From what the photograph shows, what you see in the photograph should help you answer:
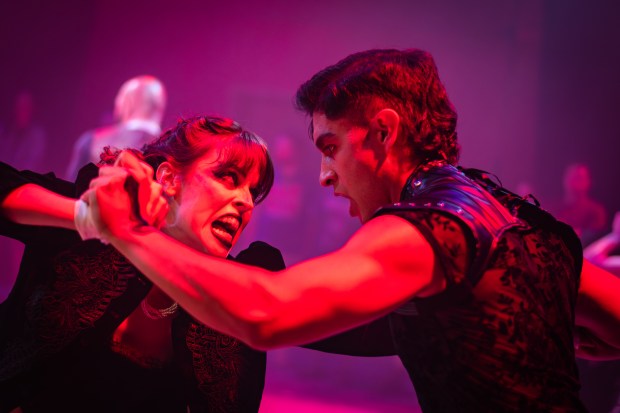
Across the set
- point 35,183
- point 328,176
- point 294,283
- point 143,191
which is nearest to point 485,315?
point 294,283

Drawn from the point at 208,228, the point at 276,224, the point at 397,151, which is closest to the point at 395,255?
the point at 397,151

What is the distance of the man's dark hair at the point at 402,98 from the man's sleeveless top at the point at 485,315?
208mm

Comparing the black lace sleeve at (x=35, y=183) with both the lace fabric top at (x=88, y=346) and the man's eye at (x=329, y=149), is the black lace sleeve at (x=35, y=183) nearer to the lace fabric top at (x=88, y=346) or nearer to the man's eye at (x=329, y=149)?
the lace fabric top at (x=88, y=346)

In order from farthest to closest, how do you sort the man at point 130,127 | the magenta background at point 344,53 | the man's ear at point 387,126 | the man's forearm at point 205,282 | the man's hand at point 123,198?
the magenta background at point 344,53 < the man at point 130,127 < the man's ear at point 387,126 < the man's hand at point 123,198 < the man's forearm at point 205,282

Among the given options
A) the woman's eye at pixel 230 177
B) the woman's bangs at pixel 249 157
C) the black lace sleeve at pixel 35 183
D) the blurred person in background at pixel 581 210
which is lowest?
the blurred person in background at pixel 581 210

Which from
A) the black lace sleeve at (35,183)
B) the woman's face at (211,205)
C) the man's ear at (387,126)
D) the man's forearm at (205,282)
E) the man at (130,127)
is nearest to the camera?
the man's forearm at (205,282)

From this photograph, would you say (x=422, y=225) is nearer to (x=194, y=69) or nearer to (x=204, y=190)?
(x=204, y=190)

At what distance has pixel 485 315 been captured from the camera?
3.65ft

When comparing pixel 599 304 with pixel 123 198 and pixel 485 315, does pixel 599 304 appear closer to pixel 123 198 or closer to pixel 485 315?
pixel 485 315

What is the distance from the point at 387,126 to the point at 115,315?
3.10ft

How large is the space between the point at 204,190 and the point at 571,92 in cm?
684

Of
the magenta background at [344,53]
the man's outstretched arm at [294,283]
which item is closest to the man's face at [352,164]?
the man's outstretched arm at [294,283]

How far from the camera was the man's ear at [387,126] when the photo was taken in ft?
4.47

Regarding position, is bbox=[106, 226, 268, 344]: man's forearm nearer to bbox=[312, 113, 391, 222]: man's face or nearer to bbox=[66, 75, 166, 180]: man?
bbox=[312, 113, 391, 222]: man's face
